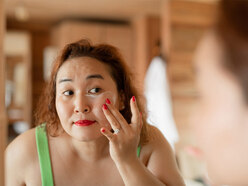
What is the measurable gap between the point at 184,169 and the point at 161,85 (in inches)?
43.0

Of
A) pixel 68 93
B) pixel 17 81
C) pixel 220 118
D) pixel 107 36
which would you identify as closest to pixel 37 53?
pixel 17 81

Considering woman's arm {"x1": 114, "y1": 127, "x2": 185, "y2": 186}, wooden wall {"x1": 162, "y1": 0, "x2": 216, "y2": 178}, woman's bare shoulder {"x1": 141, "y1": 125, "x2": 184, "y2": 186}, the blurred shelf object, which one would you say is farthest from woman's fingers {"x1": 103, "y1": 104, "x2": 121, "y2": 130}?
the blurred shelf object

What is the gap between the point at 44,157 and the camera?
98 centimetres

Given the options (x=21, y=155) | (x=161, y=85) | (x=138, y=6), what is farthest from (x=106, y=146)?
(x=138, y=6)

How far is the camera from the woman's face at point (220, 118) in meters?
0.44

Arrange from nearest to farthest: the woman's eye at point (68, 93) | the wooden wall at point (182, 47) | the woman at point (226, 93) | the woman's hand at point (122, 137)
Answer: the woman at point (226, 93) → the woman's hand at point (122, 137) → the woman's eye at point (68, 93) → the wooden wall at point (182, 47)

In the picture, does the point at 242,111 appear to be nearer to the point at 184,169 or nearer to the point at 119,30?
the point at 184,169

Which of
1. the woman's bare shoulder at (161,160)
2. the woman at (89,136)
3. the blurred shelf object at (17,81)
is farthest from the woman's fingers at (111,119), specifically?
the blurred shelf object at (17,81)

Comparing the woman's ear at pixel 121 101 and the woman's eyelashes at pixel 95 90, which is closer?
the woman's eyelashes at pixel 95 90

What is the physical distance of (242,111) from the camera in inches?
17.1

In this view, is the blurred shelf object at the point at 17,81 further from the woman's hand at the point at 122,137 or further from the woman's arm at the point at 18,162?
the woman's hand at the point at 122,137

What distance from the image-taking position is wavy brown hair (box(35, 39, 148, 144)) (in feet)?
3.26

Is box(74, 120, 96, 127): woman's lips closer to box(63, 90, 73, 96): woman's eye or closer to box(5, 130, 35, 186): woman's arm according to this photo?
box(63, 90, 73, 96): woman's eye

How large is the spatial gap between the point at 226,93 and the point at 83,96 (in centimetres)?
52
